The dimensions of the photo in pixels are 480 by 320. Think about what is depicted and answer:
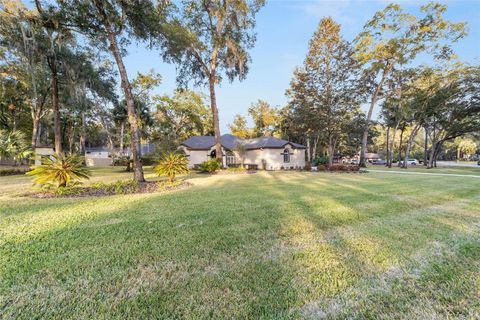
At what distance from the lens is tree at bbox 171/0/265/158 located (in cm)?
1320

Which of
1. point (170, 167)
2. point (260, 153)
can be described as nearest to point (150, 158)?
point (260, 153)

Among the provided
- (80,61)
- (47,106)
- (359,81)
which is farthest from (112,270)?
(47,106)

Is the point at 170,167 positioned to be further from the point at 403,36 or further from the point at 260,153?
the point at 403,36

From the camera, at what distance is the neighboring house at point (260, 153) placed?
2083 centimetres

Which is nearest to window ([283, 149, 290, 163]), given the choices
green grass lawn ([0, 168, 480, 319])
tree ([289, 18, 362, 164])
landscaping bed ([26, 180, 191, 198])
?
tree ([289, 18, 362, 164])

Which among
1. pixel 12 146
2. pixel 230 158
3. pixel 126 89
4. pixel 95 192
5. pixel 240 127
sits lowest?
pixel 95 192

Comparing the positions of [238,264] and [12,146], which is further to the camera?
[12,146]

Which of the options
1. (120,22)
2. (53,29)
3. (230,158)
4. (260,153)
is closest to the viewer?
(120,22)

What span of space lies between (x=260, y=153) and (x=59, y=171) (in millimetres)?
17195

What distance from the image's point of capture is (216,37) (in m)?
13.6

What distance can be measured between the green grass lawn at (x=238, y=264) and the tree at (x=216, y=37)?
12.4 metres

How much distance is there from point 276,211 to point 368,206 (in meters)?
2.28

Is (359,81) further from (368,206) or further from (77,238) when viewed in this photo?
(77,238)

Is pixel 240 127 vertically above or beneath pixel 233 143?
above
